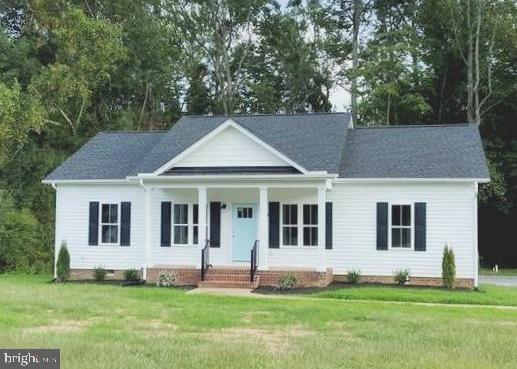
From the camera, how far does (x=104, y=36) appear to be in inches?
1282

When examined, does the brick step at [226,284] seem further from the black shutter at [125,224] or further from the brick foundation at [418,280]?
the black shutter at [125,224]

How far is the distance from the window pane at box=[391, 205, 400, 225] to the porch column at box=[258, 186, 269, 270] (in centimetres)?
389

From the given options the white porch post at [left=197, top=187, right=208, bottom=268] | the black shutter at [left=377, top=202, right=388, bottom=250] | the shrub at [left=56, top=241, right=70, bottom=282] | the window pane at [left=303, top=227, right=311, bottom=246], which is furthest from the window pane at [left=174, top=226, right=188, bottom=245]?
the black shutter at [left=377, top=202, right=388, bottom=250]

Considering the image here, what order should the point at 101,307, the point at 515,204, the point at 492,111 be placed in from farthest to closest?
the point at 492,111 < the point at 515,204 < the point at 101,307

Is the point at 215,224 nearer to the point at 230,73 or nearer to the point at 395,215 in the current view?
the point at 395,215

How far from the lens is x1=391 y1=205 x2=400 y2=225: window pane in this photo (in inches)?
822

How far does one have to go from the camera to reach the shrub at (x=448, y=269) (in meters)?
19.9

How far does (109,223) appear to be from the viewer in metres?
23.1

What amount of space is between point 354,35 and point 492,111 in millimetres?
9397

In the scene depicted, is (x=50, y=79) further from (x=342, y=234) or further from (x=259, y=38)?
(x=342, y=234)

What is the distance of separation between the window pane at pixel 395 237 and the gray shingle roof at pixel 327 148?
165cm

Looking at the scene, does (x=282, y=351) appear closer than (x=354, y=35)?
Yes

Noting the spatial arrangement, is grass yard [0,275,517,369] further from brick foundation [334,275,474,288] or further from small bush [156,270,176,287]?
brick foundation [334,275,474,288]

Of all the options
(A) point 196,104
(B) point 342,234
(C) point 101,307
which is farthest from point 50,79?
(C) point 101,307
